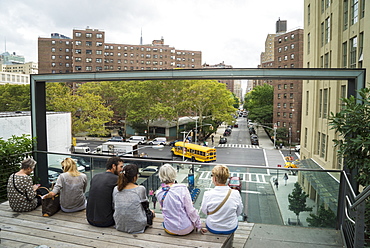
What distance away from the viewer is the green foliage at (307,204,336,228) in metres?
4.81

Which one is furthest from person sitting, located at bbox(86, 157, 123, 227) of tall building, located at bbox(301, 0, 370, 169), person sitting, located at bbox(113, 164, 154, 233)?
tall building, located at bbox(301, 0, 370, 169)

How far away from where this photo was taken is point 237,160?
3869 cm

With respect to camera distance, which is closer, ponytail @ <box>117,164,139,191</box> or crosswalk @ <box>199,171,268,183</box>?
ponytail @ <box>117,164,139,191</box>

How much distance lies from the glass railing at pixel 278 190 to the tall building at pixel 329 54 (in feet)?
30.4

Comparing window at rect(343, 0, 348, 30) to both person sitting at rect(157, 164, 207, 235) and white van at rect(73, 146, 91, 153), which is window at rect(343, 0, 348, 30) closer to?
person sitting at rect(157, 164, 207, 235)

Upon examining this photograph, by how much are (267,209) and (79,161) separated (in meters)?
3.97

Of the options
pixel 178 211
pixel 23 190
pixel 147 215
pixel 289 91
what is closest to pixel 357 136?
pixel 178 211

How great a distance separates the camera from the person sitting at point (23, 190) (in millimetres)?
4230

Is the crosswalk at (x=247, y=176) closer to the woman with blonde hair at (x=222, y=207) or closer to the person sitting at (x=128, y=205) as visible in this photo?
the woman with blonde hair at (x=222, y=207)

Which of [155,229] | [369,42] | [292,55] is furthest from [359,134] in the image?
[292,55]

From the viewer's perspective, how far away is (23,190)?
430cm

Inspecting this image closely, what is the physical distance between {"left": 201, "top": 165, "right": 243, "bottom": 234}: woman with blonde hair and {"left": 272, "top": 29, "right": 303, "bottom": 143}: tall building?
2121 inches

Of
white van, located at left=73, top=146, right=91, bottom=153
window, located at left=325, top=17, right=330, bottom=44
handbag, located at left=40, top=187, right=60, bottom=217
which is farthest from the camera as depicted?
white van, located at left=73, top=146, right=91, bottom=153

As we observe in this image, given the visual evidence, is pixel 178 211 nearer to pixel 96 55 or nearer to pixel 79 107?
pixel 79 107
